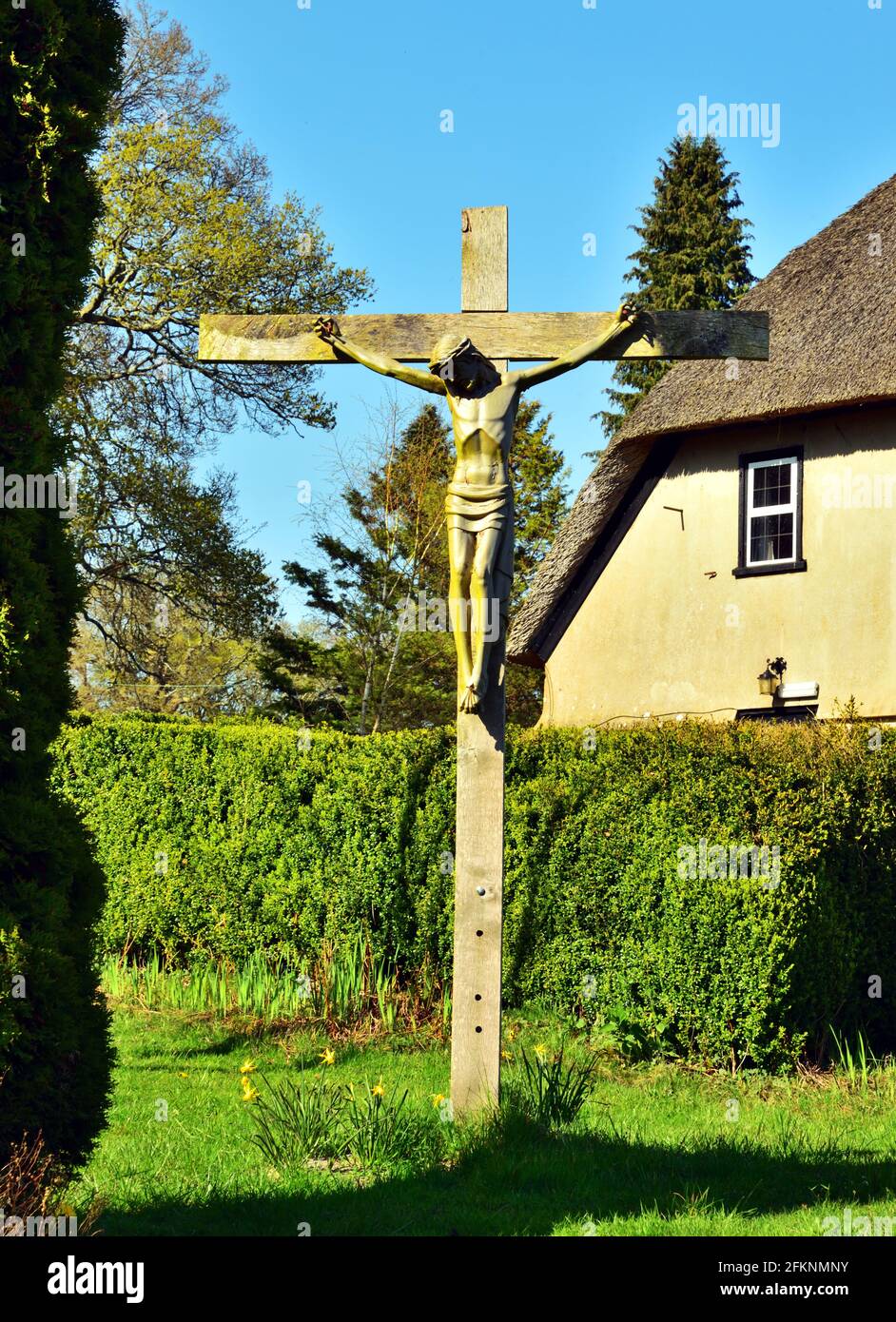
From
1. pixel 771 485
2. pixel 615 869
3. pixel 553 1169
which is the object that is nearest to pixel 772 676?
pixel 771 485

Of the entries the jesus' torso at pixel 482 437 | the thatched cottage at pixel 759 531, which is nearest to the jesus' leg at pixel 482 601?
the jesus' torso at pixel 482 437

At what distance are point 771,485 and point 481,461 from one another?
441 inches

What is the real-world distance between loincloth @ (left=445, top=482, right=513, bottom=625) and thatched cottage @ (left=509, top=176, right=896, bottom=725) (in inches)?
369

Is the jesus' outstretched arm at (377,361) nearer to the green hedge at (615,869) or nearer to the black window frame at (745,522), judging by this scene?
the green hedge at (615,869)

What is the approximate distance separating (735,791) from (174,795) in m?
5.23

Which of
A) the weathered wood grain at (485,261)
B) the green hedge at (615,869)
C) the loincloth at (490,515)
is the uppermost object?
the weathered wood grain at (485,261)

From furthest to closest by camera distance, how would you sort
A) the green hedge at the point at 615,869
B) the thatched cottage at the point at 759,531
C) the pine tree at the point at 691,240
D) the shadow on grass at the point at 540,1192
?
1. the pine tree at the point at 691,240
2. the thatched cottage at the point at 759,531
3. the green hedge at the point at 615,869
4. the shadow on grass at the point at 540,1192

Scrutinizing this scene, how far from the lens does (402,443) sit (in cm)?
2536

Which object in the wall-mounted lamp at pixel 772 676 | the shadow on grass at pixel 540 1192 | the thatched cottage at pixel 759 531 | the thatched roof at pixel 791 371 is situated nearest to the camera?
the shadow on grass at pixel 540 1192

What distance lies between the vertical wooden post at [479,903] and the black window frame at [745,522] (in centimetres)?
1077

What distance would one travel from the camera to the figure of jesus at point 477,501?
5.73 m

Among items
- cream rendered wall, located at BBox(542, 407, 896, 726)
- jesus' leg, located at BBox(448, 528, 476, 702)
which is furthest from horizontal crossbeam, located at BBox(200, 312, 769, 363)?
cream rendered wall, located at BBox(542, 407, 896, 726)
